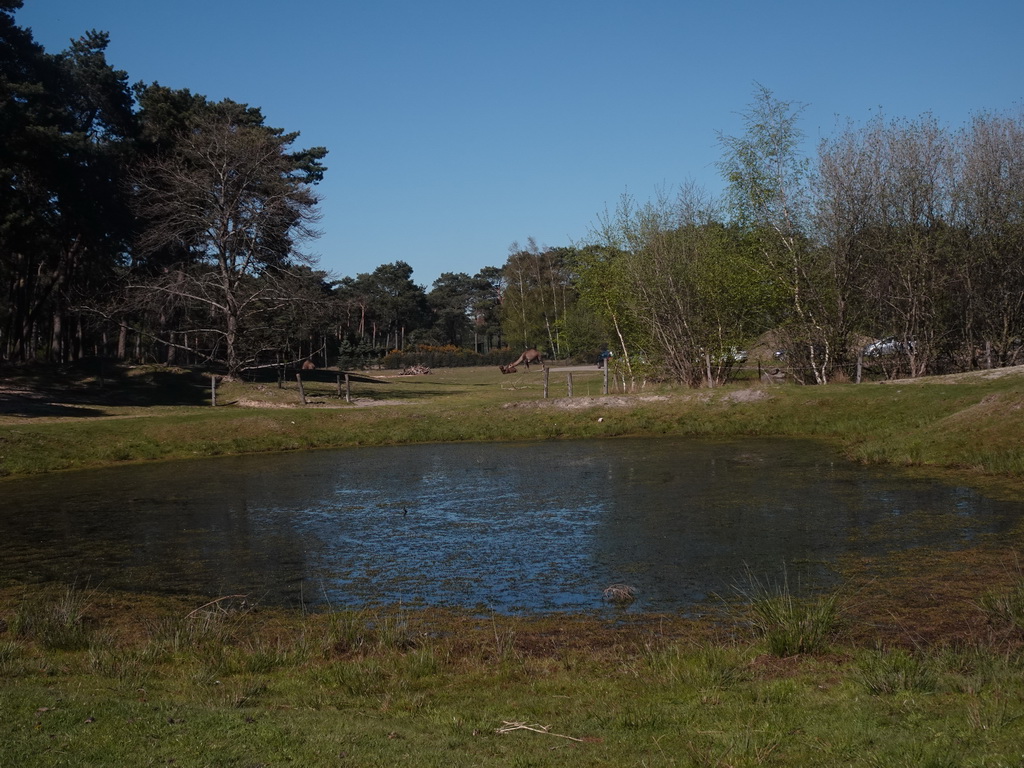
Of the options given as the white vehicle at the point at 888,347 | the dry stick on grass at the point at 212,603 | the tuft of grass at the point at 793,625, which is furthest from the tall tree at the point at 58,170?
the tuft of grass at the point at 793,625

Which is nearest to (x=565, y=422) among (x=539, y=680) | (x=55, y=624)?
(x=55, y=624)

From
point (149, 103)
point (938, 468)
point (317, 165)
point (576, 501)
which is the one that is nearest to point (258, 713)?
point (576, 501)

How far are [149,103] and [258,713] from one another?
162 ft

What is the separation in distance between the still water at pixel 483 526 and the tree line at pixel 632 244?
12.6 m

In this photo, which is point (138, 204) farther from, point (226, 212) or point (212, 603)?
point (212, 603)

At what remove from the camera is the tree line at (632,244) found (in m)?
33.8

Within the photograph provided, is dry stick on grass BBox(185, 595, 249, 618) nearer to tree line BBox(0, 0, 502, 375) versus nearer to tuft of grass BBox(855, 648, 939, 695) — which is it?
tuft of grass BBox(855, 648, 939, 695)

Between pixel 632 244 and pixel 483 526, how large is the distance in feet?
80.6

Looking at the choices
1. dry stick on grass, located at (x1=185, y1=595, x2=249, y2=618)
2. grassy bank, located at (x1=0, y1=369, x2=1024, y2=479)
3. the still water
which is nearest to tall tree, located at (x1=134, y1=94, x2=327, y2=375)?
grassy bank, located at (x1=0, y1=369, x2=1024, y2=479)

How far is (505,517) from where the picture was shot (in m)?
16.3

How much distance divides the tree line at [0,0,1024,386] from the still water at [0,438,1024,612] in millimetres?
12552

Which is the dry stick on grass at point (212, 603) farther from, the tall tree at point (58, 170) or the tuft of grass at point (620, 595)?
the tall tree at point (58, 170)

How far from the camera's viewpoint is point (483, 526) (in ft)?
51.0

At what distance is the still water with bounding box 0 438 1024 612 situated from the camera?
11.8 metres
